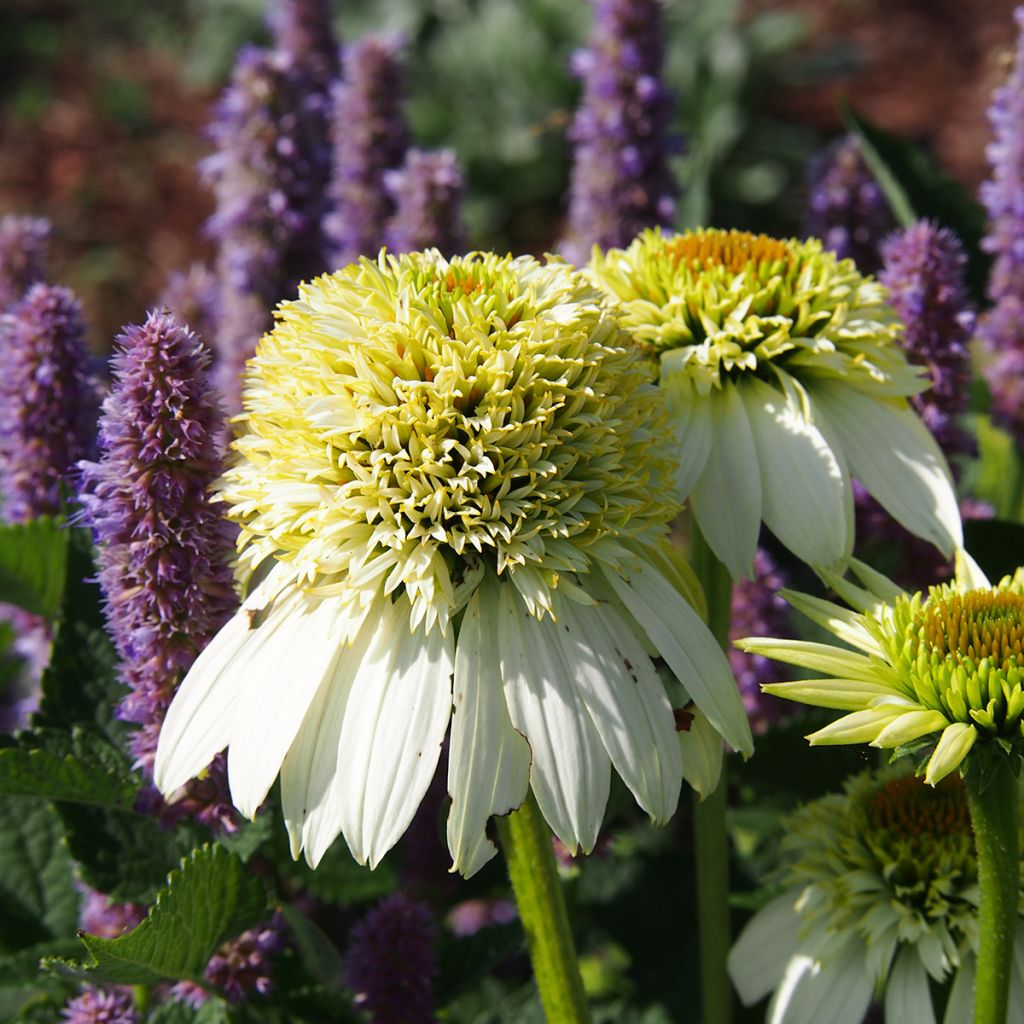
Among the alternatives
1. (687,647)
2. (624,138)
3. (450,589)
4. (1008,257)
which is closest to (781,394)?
(687,647)

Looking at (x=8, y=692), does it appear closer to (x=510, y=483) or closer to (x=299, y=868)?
(x=299, y=868)

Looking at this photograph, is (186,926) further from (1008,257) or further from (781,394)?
(1008,257)

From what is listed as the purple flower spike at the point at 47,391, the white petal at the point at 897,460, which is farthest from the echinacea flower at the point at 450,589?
the purple flower spike at the point at 47,391

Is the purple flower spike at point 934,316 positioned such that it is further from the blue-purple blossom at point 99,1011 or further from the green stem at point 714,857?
the blue-purple blossom at point 99,1011

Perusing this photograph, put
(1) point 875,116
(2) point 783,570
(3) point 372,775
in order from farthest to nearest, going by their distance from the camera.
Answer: (1) point 875,116 < (2) point 783,570 < (3) point 372,775

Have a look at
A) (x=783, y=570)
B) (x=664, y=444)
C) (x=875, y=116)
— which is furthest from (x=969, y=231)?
(x=875, y=116)

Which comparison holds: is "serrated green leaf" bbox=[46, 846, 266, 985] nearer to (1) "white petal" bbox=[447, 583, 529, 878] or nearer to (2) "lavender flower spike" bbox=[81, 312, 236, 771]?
(2) "lavender flower spike" bbox=[81, 312, 236, 771]
